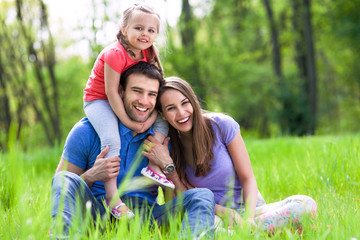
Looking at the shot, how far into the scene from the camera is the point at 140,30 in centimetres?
301

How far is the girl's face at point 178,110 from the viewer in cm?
280

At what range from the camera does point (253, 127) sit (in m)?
17.2

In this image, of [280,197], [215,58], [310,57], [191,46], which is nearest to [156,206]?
[280,197]

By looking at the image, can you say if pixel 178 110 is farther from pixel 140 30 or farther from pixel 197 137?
→ pixel 140 30

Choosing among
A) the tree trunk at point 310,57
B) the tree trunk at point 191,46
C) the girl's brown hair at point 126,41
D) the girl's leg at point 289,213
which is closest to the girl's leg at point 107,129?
the girl's brown hair at point 126,41

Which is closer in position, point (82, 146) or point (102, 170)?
point (102, 170)

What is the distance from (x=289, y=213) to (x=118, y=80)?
5.36ft

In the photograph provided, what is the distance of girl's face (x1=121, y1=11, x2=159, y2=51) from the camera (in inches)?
117

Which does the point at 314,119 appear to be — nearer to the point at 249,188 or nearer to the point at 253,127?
the point at 253,127

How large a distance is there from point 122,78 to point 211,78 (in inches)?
443

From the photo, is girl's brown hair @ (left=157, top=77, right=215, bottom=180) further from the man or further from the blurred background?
the blurred background

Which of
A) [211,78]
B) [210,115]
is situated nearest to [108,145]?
[210,115]

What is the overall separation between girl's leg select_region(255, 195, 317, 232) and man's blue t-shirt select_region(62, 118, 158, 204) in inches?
34.7

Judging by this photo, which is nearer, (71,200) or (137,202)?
(71,200)
